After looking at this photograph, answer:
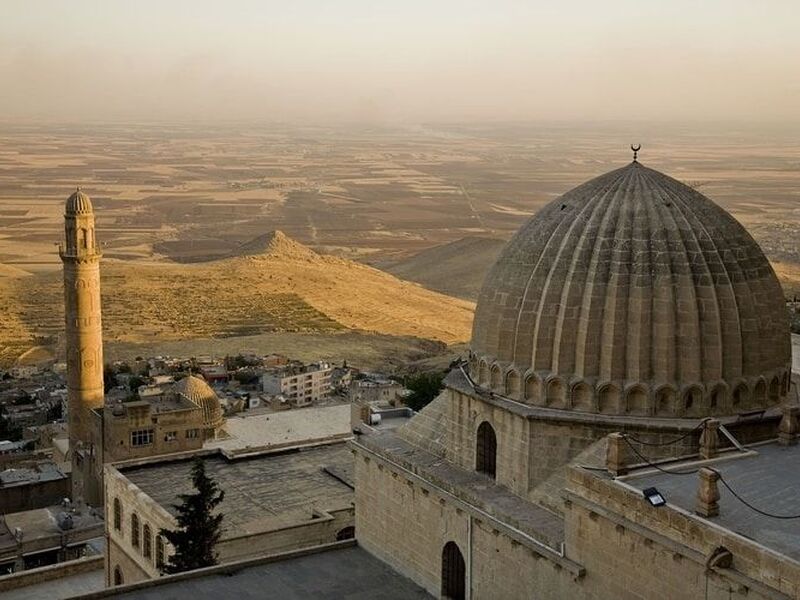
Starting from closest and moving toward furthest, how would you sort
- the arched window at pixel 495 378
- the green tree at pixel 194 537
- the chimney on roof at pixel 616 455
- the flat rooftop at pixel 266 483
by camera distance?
the chimney on roof at pixel 616 455 < the arched window at pixel 495 378 < the green tree at pixel 194 537 < the flat rooftop at pixel 266 483

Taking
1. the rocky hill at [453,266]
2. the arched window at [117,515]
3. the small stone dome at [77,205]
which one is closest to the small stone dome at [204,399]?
the small stone dome at [77,205]

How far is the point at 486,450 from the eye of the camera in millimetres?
16078

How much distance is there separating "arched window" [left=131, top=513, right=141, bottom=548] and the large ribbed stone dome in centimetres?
1085

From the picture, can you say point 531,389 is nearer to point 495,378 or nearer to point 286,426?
point 495,378

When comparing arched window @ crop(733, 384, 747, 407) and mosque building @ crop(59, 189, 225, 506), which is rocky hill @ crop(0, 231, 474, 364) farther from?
arched window @ crop(733, 384, 747, 407)

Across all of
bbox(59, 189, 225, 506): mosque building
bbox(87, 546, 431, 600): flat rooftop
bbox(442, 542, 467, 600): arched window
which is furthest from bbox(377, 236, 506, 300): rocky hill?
bbox(442, 542, 467, 600): arched window

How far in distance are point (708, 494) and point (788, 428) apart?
335 cm

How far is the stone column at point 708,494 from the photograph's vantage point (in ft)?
38.7

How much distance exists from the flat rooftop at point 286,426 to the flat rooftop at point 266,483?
1074cm

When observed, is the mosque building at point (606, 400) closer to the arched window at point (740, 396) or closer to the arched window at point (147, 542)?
the arched window at point (740, 396)

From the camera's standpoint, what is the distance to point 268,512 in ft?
76.4

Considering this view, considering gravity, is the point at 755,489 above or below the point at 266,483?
above

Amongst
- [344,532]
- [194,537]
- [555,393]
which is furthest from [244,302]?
[555,393]

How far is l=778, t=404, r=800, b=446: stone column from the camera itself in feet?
47.9
